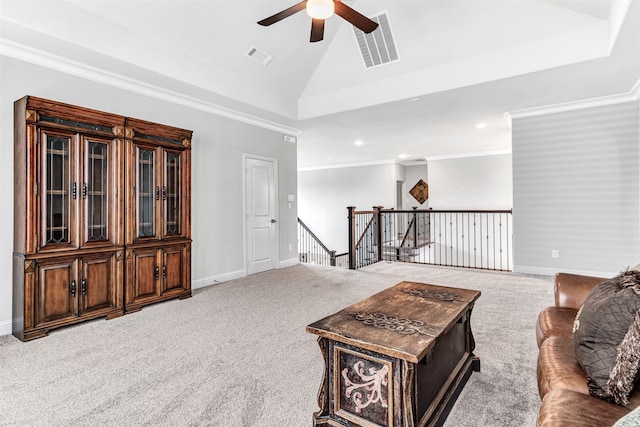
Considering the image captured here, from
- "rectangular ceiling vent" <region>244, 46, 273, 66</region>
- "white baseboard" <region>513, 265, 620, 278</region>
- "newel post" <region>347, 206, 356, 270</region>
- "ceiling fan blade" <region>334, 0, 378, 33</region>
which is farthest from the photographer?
"newel post" <region>347, 206, 356, 270</region>

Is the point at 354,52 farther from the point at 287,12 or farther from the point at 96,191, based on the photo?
the point at 96,191

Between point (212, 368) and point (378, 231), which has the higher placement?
point (378, 231)

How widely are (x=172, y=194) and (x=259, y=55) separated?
7.10 ft

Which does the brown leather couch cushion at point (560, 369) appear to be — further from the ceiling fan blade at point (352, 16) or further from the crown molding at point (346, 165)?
the crown molding at point (346, 165)

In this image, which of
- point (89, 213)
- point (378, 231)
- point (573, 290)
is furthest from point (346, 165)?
point (573, 290)

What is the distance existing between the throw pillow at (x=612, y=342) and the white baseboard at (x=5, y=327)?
14.0 feet

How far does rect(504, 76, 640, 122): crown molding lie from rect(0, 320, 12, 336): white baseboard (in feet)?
22.4

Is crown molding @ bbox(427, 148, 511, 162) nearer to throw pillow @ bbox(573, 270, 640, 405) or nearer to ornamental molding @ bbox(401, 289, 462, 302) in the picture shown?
ornamental molding @ bbox(401, 289, 462, 302)

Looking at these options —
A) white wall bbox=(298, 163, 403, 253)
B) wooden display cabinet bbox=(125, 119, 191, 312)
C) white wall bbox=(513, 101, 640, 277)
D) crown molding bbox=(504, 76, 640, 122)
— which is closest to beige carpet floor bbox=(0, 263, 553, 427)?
wooden display cabinet bbox=(125, 119, 191, 312)

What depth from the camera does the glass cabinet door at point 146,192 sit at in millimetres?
3643

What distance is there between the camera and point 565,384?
133cm

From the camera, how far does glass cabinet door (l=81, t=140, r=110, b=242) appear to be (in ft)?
10.5

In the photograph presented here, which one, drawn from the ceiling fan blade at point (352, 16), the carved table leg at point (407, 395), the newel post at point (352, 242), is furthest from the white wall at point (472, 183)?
the carved table leg at point (407, 395)

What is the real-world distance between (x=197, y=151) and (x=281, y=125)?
177 cm
